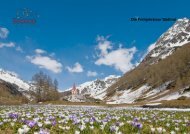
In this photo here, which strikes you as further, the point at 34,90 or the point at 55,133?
the point at 34,90

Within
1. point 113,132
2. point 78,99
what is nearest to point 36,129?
point 113,132

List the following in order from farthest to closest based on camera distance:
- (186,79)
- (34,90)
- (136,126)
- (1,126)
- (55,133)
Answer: (186,79)
(34,90)
(1,126)
(136,126)
(55,133)

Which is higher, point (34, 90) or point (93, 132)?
point (34, 90)

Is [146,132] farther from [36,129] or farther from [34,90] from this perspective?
[34,90]

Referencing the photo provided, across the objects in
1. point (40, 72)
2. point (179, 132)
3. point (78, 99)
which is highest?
point (40, 72)

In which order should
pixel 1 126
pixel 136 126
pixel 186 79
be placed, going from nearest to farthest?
pixel 136 126 < pixel 1 126 < pixel 186 79

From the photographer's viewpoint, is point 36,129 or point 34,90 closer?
point 36,129

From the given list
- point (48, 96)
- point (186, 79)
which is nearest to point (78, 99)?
point (48, 96)

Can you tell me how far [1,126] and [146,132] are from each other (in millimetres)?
4985

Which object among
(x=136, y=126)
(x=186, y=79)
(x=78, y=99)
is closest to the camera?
(x=136, y=126)

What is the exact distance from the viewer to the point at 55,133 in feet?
30.7

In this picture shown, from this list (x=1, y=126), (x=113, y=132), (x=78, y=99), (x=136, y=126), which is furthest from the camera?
(x=78, y=99)

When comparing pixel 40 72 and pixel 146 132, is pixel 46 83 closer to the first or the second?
pixel 40 72

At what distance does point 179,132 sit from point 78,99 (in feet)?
514
